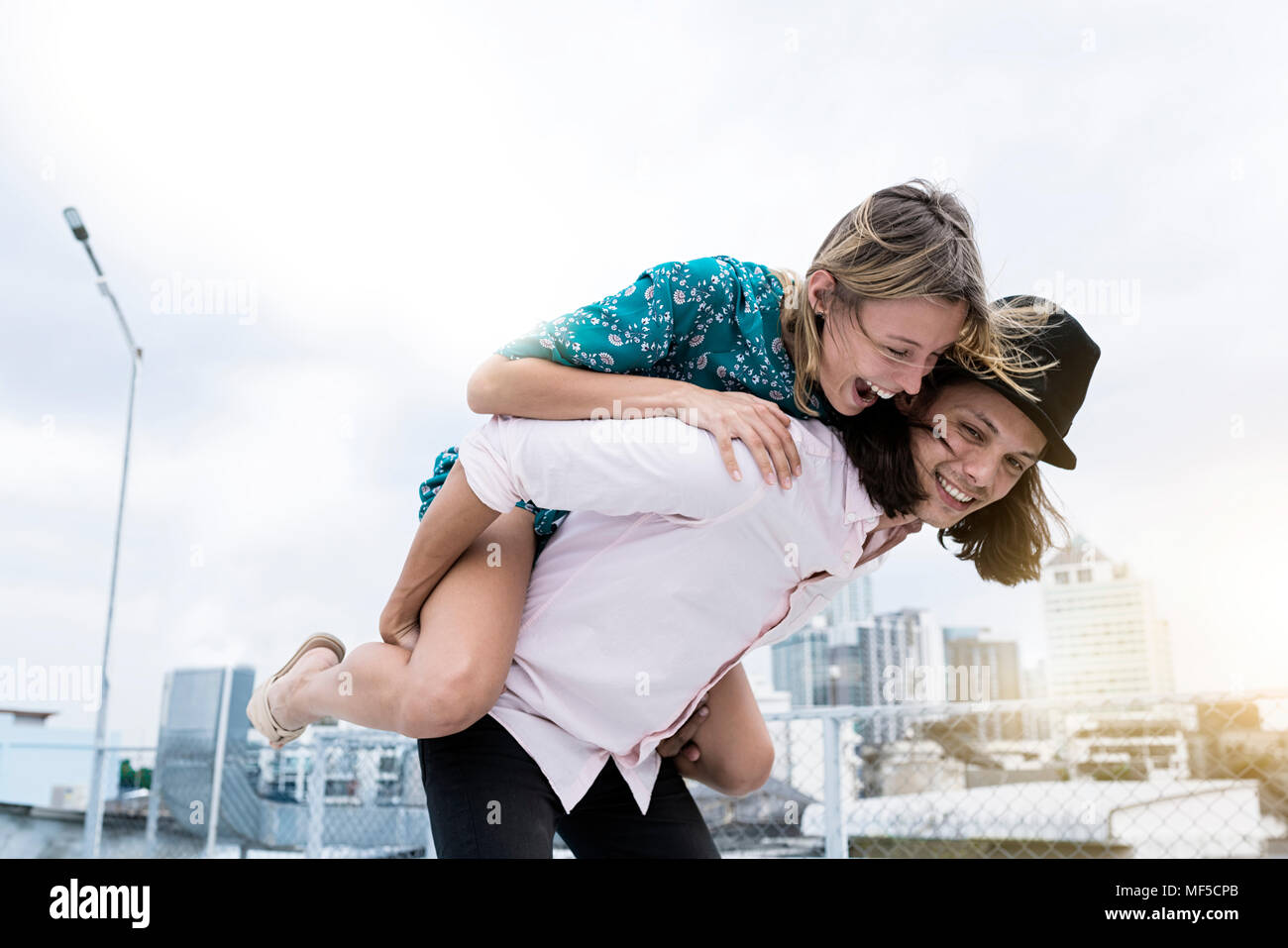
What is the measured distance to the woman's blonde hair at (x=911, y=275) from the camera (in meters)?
1.45

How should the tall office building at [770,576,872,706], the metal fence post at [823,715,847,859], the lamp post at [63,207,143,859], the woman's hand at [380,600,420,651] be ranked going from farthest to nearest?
the tall office building at [770,576,872,706]
the lamp post at [63,207,143,859]
the metal fence post at [823,715,847,859]
the woman's hand at [380,600,420,651]

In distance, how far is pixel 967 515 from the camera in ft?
5.59

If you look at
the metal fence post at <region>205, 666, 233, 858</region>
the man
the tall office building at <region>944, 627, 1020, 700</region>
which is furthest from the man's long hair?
the tall office building at <region>944, 627, 1020, 700</region>

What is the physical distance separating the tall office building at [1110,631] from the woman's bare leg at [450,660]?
67.0ft

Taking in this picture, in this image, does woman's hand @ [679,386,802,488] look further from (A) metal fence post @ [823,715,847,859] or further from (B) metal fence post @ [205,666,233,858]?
(B) metal fence post @ [205,666,233,858]

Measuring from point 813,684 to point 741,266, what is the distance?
97.0 feet

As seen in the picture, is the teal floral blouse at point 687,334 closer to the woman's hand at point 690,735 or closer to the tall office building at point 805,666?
the woman's hand at point 690,735

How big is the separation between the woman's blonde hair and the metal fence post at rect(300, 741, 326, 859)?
3234 millimetres

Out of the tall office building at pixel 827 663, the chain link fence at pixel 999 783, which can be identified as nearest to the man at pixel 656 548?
the chain link fence at pixel 999 783

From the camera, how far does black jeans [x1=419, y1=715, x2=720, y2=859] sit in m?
1.42

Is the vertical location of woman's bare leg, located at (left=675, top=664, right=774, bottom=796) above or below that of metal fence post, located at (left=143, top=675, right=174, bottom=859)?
above

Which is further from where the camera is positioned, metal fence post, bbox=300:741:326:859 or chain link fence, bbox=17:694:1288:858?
metal fence post, bbox=300:741:326:859
